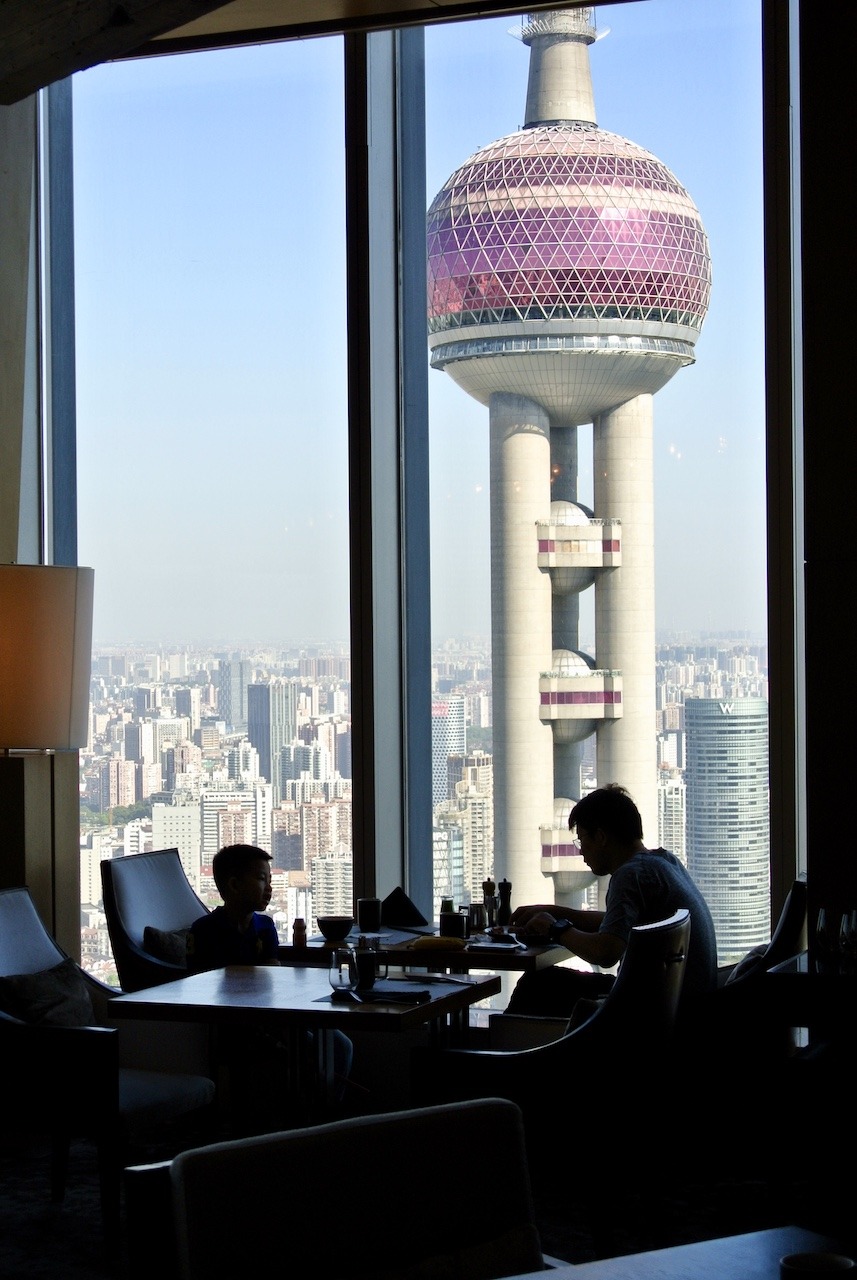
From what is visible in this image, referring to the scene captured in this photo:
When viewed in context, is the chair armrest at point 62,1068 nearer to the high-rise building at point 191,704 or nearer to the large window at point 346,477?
the large window at point 346,477

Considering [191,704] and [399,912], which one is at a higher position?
[191,704]

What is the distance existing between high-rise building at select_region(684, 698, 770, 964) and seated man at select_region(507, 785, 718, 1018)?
892 mm

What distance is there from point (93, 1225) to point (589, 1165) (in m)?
1.40

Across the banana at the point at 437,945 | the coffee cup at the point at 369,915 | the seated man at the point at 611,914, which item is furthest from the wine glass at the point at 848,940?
the coffee cup at the point at 369,915

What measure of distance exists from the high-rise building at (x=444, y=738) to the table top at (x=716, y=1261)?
4193 millimetres

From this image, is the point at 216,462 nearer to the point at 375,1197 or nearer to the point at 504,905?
the point at 504,905

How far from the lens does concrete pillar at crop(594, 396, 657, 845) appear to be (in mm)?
5520

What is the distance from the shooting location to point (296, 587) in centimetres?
593

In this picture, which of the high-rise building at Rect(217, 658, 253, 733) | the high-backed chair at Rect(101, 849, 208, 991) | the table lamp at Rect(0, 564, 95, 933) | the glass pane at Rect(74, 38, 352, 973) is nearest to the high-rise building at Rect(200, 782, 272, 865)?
the glass pane at Rect(74, 38, 352, 973)

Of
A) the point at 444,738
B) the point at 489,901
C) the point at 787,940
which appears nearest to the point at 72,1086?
the point at 489,901

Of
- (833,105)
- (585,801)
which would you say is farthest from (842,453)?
(585,801)

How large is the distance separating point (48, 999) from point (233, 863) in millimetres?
661

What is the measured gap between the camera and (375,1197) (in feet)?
5.85

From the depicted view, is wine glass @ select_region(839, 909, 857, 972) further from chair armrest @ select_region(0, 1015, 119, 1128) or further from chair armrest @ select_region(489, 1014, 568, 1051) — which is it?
chair armrest @ select_region(0, 1015, 119, 1128)
